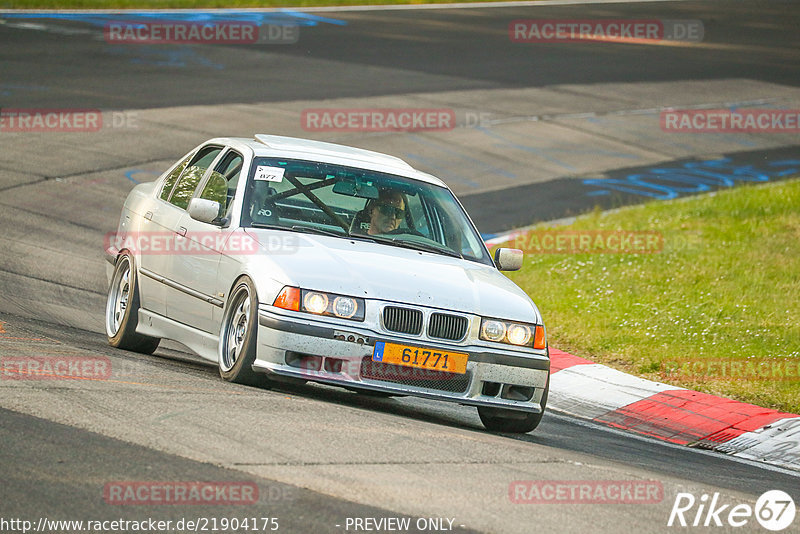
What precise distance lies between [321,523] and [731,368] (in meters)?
6.69

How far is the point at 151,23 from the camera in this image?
30594 millimetres

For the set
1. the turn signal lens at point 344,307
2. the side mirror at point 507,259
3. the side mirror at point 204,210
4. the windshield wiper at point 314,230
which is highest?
the side mirror at point 204,210

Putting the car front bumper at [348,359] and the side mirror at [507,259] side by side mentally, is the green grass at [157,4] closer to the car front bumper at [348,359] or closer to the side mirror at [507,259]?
the side mirror at [507,259]

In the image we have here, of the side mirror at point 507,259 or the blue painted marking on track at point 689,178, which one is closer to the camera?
the side mirror at point 507,259

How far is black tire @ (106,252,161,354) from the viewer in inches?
361

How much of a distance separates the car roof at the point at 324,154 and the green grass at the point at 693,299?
3201mm

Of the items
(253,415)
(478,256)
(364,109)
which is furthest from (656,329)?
(364,109)

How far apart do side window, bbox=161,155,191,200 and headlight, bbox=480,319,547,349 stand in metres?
3.10

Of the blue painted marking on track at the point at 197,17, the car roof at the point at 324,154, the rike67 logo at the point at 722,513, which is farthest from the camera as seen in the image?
the blue painted marking on track at the point at 197,17

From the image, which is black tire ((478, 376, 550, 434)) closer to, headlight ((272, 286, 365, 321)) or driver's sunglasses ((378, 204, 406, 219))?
headlight ((272, 286, 365, 321))

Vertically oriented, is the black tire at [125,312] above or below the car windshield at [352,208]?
below

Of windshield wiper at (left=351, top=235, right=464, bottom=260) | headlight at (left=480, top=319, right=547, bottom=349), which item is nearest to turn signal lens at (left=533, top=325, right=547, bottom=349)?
headlight at (left=480, top=319, right=547, bottom=349)

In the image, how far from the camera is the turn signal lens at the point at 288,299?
7.39 meters

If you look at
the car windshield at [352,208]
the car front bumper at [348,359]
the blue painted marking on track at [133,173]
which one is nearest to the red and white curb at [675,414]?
the car windshield at [352,208]
